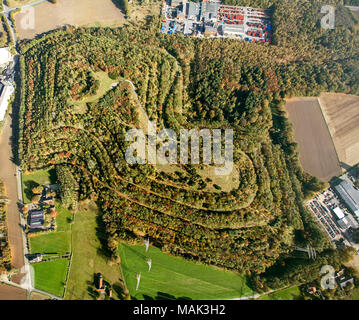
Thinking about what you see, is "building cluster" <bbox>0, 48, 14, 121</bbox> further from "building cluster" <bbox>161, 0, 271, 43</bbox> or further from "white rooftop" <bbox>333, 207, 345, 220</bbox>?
"white rooftop" <bbox>333, 207, 345, 220</bbox>

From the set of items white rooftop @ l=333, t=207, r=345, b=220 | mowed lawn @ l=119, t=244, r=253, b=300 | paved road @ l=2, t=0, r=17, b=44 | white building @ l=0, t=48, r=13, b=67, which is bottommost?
mowed lawn @ l=119, t=244, r=253, b=300

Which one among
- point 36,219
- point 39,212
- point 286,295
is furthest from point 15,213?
point 286,295

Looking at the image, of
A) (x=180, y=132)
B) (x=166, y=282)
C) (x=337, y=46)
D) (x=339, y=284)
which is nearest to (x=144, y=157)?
(x=180, y=132)

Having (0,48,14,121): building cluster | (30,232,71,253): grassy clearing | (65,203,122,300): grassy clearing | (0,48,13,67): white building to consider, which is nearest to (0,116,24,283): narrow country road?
(30,232,71,253): grassy clearing

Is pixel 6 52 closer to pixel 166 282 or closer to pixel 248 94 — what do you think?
pixel 248 94

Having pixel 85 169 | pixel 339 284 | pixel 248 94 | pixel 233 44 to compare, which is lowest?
pixel 339 284

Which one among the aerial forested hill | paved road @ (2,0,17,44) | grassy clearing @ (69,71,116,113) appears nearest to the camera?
the aerial forested hill
